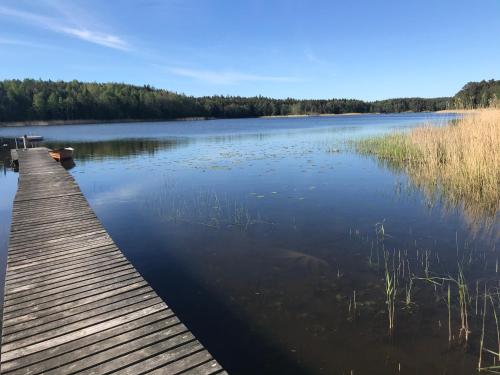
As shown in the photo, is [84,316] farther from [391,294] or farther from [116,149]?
[116,149]

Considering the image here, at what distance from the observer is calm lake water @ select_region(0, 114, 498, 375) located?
14.1 ft

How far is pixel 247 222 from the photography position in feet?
30.4

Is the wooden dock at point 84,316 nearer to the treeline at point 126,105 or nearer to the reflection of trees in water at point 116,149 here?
the reflection of trees in water at point 116,149

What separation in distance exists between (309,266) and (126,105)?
11799 cm

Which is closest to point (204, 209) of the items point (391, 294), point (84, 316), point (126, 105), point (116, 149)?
point (391, 294)

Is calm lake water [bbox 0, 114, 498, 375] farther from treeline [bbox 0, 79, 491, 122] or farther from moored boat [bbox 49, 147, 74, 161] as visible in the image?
treeline [bbox 0, 79, 491, 122]

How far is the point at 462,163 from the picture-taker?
40.4ft

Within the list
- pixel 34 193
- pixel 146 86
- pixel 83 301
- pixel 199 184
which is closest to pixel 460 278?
pixel 83 301

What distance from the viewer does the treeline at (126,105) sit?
97000mm

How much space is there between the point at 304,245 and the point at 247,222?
214 centimetres

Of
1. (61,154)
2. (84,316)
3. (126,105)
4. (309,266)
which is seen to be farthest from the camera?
(126,105)

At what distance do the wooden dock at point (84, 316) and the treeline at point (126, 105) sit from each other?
7744 cm

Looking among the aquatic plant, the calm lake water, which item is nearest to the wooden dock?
Answer: the calm lake water

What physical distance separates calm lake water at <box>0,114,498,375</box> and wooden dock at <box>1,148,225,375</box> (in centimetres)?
92
